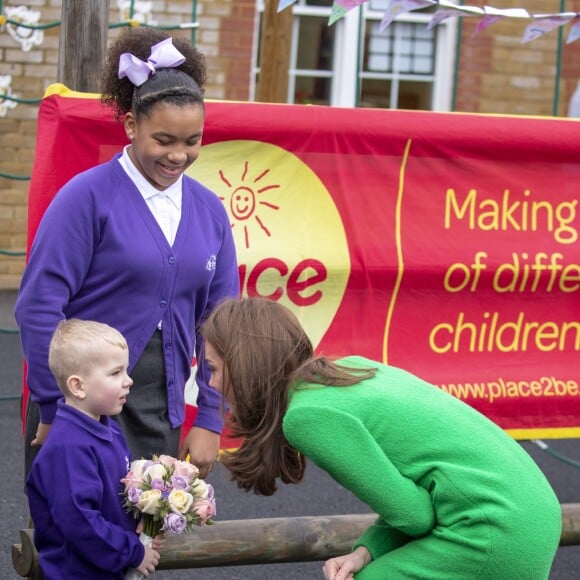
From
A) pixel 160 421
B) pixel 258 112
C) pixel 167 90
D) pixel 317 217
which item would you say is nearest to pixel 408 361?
pixel 317 217

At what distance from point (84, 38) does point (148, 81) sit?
0.94 m

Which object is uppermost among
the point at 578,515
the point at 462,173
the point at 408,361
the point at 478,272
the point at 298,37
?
the point at 298,37

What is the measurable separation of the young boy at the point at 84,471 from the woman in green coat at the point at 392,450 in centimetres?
31

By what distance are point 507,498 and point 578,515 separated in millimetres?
1465

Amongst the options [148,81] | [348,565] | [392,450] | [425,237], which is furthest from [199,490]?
[425,237]

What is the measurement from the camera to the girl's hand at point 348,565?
2734 mm

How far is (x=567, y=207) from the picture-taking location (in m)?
4.73

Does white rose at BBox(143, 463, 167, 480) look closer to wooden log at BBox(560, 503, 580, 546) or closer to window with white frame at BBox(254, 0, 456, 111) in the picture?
wooden log at BBox(560, 503, 580, 546)

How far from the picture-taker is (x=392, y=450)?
8.52 ft

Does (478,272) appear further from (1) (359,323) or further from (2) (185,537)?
(2) (185,537)

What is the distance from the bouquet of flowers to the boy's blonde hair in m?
0.28

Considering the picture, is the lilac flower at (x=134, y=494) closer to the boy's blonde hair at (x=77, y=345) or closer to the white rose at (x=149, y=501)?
the white rose at (x=149, y=501)

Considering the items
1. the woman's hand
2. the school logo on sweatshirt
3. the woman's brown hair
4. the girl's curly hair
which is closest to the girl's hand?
the woman's brown hair

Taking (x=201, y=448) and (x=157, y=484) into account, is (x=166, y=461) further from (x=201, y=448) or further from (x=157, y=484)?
(x=201, y=448)
